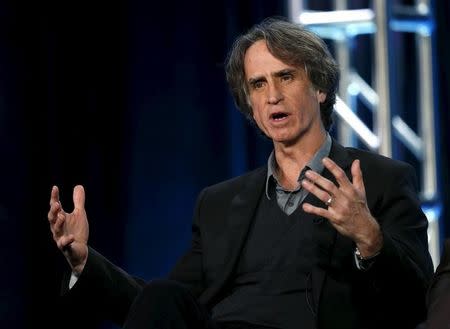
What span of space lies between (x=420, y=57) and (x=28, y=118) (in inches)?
71.8

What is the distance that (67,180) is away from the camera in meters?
3.59

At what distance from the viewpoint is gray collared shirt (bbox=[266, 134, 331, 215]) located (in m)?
2.55

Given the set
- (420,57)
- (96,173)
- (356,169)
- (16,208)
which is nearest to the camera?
(356,169)

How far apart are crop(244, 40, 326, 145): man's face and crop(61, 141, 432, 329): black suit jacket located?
105 millimetres

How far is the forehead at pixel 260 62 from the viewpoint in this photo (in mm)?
2664

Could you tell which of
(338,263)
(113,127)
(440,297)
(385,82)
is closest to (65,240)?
(338,263)

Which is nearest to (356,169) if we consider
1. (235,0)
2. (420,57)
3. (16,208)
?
(16,208)

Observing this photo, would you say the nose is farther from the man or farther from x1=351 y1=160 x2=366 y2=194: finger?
x1=351 y1=160 x2=366 y2=194: finger

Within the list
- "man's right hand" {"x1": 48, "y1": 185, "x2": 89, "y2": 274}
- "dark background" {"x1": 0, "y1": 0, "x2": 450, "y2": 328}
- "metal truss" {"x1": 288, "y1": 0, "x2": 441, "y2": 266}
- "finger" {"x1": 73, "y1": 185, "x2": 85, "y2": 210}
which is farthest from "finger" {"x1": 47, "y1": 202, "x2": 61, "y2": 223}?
"metal truss" {"x1": 288, "y1": 0, "x2": 441, "y2": 266}

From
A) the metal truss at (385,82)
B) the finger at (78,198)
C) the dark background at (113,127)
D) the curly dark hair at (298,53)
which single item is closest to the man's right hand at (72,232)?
the finger at (78,198)

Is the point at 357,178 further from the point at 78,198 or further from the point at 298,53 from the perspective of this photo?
the point at 78,198

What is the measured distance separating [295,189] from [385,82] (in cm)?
163

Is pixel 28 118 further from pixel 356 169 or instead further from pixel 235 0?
pixel 356 169

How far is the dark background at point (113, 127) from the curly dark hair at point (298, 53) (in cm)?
94
